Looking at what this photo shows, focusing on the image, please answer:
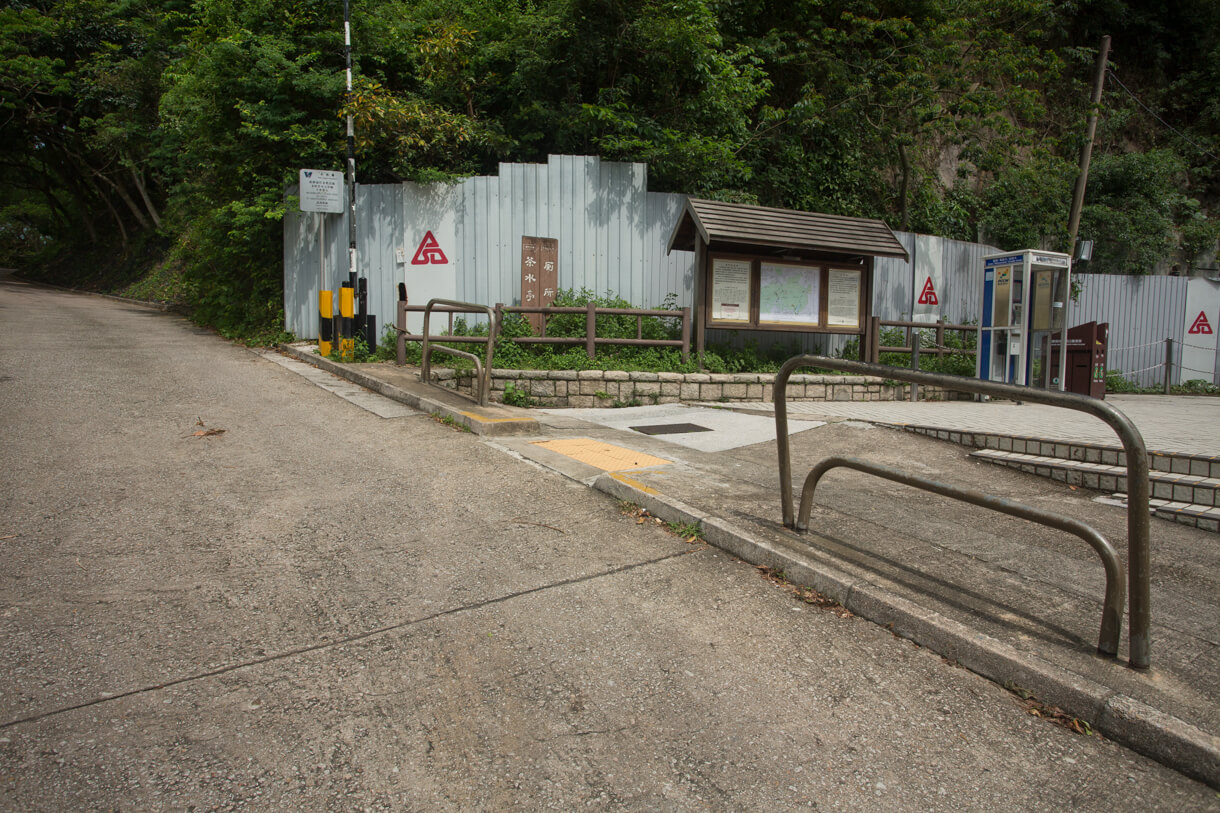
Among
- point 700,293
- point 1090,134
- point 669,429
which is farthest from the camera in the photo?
point 1090,134

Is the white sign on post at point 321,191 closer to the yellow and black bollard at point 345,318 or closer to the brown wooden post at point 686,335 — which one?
the yellow and black bollard at point 345,318

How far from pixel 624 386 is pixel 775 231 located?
369cm

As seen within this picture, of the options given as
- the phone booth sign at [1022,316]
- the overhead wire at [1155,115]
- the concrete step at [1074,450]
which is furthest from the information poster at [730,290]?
the overhead wire at [1155,115]

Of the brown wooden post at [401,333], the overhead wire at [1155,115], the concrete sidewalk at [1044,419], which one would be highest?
the overhead wire at [1155,115]

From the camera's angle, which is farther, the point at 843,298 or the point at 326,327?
the point at 843,298

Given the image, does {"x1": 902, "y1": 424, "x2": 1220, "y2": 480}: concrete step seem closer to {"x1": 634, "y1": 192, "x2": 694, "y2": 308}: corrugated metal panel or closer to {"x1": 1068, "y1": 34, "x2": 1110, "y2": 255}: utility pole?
{"x1": 634, "y1": 192, "x2": 694, "y2": 308}: corrugated metal panel

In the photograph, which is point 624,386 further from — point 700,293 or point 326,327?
point 326,327

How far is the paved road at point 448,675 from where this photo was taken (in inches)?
97.2

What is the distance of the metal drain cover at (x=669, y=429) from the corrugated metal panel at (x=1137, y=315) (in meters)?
14.5

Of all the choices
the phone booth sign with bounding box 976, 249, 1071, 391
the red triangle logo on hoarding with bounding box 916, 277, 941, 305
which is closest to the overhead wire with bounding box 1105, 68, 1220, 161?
the red triangle logo on hoarding with bounding box 916, 277, 941, 305

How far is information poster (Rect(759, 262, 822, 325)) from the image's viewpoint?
12.6 m

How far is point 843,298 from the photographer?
42.8 feet

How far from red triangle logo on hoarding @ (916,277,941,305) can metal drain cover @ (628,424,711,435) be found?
9.28 m

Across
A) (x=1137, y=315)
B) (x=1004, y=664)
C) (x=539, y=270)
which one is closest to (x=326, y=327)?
(x=539, y=270)
